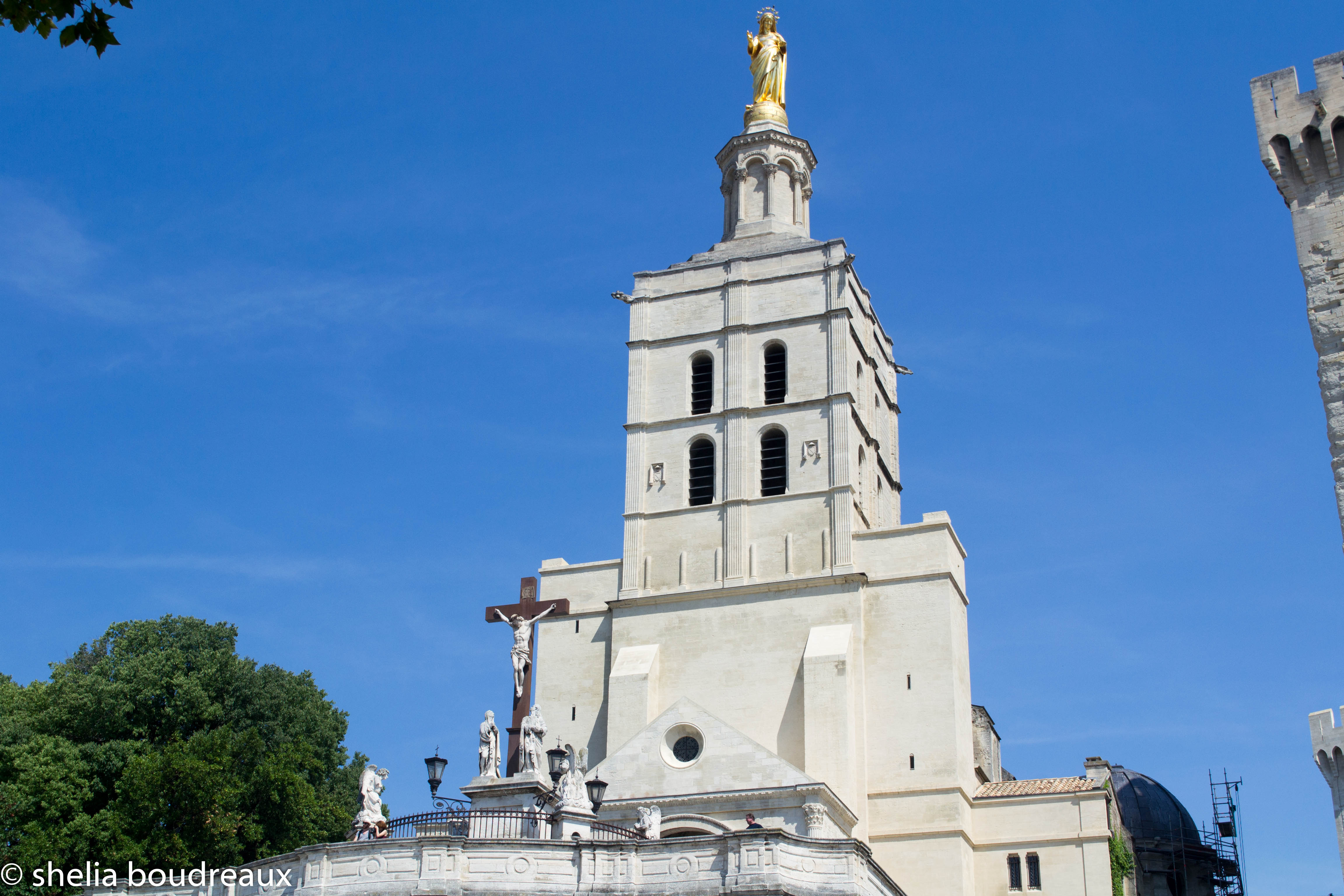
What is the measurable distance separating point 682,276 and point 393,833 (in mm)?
25593

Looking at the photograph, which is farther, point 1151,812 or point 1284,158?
point 1151,812

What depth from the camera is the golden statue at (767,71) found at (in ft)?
174

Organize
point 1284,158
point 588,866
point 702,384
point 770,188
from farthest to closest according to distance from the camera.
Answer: point 770,188 < point 702,384 < point 1284,158 < point 588,866

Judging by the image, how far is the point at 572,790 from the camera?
2795 centimetres

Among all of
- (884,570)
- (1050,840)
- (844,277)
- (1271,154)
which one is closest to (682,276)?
(844,277)

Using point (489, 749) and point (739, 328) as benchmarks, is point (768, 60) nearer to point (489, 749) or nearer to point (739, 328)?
point (739, 328)

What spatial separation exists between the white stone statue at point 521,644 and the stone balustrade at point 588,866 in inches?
467

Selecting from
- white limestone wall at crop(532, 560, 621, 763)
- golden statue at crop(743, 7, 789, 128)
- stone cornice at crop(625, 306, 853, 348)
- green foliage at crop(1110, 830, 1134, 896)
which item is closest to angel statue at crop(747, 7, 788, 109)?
golden statue at crop(743, 7, 789, 128)

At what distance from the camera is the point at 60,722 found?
39.8 metres

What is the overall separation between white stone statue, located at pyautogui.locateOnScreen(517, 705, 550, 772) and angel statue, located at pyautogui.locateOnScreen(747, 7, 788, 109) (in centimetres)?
2904

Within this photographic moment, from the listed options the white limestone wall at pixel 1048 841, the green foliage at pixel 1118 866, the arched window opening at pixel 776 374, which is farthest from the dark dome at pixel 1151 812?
the arched window opening at pixel 776 374

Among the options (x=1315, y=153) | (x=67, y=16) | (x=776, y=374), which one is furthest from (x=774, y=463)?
(x=67, y=16)

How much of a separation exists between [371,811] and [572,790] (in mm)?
3945

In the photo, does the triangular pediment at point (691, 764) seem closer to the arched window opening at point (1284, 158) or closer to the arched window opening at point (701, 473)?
the arched window opening at point (701, 473)
